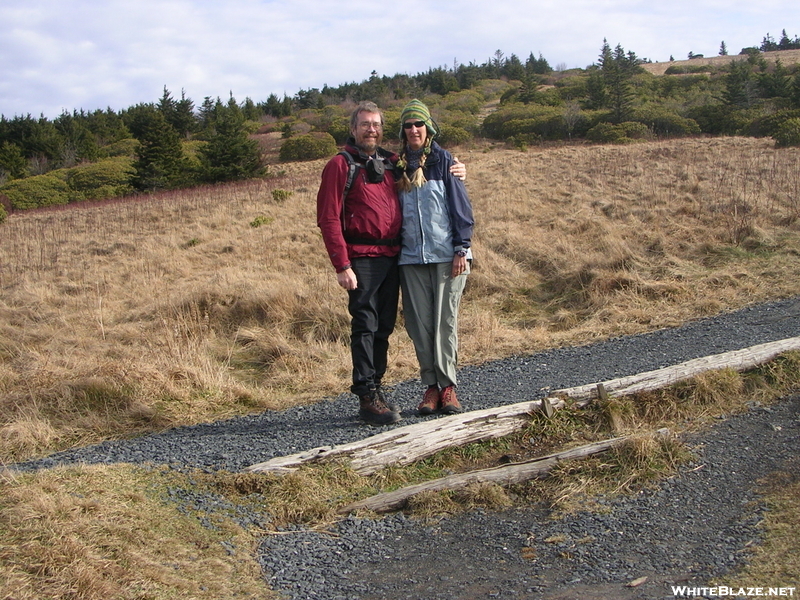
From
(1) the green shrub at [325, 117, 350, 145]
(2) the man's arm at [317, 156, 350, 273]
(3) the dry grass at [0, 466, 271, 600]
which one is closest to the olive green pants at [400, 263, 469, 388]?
(2) the man's arm at [317, 156, 350, 273]

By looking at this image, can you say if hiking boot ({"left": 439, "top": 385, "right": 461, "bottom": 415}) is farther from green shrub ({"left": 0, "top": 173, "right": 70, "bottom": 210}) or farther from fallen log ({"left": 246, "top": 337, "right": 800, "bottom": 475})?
green shrub ({"left": 0, "top": 173, "right": 70, "bottom": 210})

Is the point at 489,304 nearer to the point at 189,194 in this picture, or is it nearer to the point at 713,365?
the point at 713,365

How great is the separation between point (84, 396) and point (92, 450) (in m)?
0.98

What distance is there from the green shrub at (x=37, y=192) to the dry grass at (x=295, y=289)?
12.5m

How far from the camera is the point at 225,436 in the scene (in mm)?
4332

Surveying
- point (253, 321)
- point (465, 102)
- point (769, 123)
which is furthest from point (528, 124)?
point (253, 321)

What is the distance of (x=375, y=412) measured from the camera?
426 cm

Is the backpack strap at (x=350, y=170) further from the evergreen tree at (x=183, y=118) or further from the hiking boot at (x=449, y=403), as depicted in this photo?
the evergreen tree at (x=183, y=118)

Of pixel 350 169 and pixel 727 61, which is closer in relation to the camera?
pixel 350 169

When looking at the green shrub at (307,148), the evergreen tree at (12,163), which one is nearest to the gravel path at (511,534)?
the green shrub at (307,148)

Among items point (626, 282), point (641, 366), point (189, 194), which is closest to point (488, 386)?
point (641, 366)

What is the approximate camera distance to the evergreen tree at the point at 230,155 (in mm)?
26766

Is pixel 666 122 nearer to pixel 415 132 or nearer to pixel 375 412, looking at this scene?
pixel 415 132

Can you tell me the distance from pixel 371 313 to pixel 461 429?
860 millimetres
